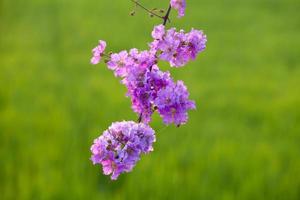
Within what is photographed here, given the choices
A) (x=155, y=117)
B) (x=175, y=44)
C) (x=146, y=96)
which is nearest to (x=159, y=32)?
(x=175, y=44)

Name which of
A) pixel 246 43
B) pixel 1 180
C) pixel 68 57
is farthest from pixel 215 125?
pixel 246 43

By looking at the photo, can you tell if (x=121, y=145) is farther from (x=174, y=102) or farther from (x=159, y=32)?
(x=159, y=32)

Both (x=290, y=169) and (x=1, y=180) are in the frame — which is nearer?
(x=1, y=180)

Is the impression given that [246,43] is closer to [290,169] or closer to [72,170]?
[290,169]

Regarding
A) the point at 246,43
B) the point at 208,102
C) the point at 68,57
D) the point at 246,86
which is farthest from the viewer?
the point at 246,43

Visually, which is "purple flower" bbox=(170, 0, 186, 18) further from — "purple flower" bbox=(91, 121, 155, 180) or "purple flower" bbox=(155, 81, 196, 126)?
"purple flower" bbox=(91, 121, 155, 180)

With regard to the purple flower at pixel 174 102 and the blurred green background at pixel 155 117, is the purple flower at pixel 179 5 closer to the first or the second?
the purple flower at pixel 174 102
